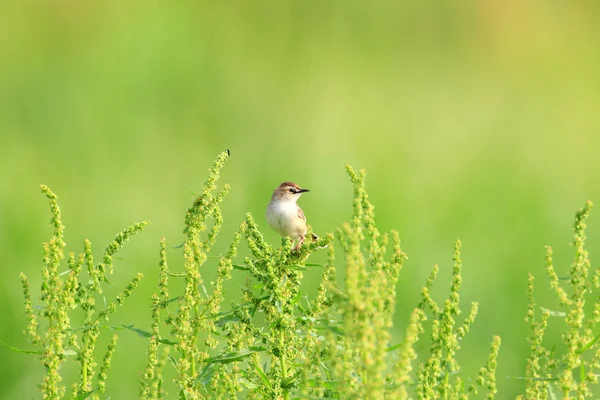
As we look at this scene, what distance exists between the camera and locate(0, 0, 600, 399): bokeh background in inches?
283

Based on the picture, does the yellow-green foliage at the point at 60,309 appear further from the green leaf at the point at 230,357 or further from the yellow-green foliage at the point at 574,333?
the yellow-green foliage at the point at 574,333

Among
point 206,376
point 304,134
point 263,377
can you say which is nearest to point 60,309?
point 206,376

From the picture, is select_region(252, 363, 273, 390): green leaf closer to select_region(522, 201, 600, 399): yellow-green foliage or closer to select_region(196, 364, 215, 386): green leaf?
select_region(196, 364, 215, 386): green leaf

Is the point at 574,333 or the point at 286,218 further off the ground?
the point at 286,218

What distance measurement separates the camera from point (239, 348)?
2.84m

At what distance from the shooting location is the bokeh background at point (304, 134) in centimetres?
719

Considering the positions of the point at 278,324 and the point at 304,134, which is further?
the point at 304,134

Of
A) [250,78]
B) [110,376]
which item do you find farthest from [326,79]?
[110,376]

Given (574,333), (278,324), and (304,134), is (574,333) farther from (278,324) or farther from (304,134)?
(304,134)

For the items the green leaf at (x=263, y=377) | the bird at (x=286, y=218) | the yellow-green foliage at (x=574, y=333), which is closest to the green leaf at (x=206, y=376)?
the green leaf at (x=263, y=377)

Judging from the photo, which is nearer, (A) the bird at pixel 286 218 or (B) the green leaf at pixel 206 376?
(B) the green leaf at pixel 206 376

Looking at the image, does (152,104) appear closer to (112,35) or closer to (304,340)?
(112,35)

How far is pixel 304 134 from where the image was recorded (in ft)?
31.0

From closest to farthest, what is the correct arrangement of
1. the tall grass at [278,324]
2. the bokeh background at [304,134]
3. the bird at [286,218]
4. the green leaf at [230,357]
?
the tall grass at [278,324]
the green leaf at [230,357]
the bird at [286,218]
the bokeh background at [304,134]
